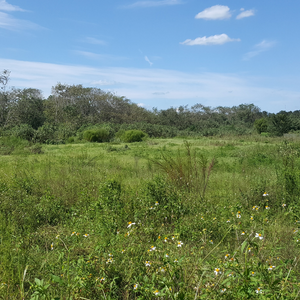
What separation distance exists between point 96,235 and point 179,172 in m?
2.49

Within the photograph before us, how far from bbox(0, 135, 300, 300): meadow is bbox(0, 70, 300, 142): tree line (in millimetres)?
19091

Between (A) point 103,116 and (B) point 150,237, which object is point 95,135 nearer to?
(A) point 103,116

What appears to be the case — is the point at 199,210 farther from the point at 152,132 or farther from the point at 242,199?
the point at 152,132

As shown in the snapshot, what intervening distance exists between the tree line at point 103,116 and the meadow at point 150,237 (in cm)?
1909

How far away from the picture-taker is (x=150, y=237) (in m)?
3.42

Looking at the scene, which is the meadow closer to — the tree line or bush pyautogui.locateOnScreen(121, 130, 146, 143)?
bush pyautogui.locateOnScreen(121, 130, 146, 143)

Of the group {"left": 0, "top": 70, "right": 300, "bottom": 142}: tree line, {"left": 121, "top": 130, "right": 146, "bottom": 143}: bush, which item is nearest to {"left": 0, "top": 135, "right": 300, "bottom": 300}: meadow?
{"left": 121, "top": 130, "right": 146, "bottom": 143}: bush

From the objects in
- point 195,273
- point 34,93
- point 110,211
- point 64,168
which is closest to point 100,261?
point 195,273

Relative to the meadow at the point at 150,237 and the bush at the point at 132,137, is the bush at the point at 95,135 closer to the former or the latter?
the bush at the point at 132,137

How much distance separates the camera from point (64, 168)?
7.66 m

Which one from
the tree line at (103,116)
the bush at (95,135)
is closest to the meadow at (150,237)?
the bush at (95,135)

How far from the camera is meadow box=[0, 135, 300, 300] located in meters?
2.21

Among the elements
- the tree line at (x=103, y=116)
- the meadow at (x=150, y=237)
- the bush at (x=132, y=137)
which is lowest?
the meadow at (x=150, y=237)

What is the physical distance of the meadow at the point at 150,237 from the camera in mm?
2211
